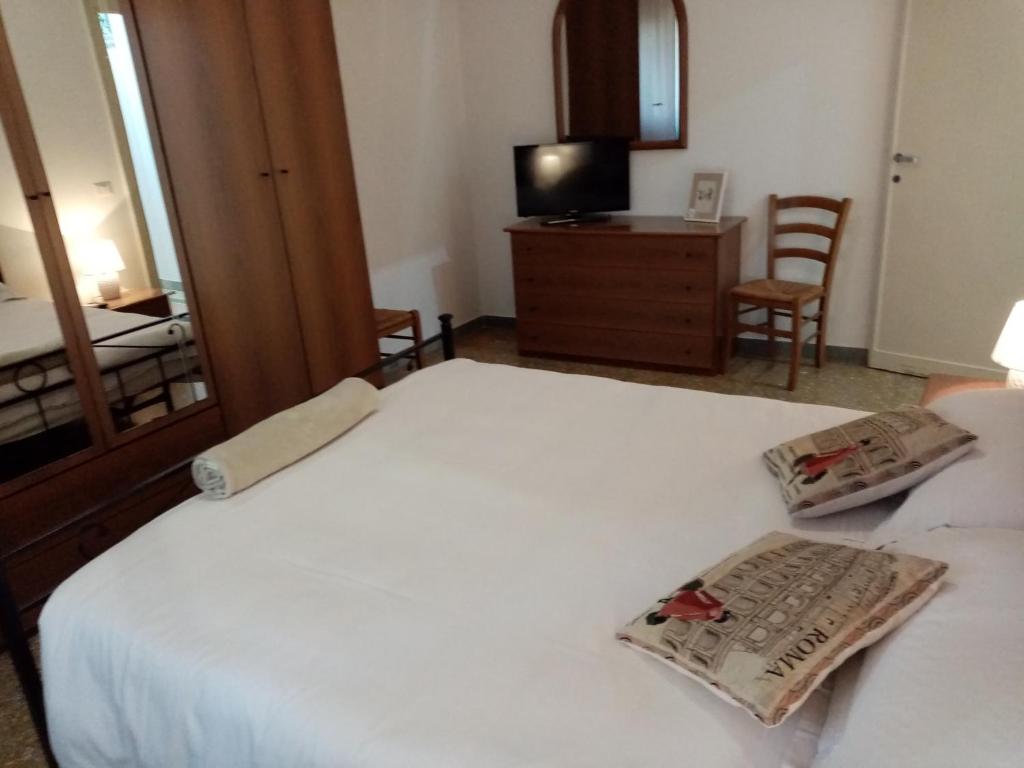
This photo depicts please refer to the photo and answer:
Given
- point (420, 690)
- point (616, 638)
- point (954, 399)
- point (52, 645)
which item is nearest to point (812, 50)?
point (954, 399)

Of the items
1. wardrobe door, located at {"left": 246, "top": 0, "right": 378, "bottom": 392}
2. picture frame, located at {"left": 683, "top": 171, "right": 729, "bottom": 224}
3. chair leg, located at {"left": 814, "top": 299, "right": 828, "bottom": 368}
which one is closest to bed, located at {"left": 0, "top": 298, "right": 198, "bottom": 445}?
wardrobe door, located at {"left": 246, "top": 0, "right": 378, "bottom": 392}

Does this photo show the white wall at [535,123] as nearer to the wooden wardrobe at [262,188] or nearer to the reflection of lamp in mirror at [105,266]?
the wooden wardrobe at [262,188]

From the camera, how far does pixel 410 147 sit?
437cm

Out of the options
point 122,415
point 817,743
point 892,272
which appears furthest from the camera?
point 892,272

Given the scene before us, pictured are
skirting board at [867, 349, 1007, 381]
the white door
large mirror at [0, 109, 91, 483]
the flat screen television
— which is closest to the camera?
large mirror at [0, 109, 91, 483]

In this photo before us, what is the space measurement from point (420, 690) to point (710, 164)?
3.58 m

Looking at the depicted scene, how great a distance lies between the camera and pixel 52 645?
57.2 inches

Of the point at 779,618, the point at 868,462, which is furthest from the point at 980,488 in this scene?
the point at 779,618

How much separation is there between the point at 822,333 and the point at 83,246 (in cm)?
336

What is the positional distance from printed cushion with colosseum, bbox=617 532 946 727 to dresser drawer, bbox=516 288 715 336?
267cm

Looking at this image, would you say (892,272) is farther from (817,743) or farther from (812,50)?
(817,743)

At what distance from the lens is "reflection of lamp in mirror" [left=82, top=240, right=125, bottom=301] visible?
2.32 meters

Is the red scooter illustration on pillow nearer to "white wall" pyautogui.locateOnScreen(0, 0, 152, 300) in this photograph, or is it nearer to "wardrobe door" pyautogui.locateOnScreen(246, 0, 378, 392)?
"white wall" pyautogui.locateOnScreen(0, 0, 152, 300)

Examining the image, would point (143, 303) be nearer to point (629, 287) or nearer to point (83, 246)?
point (83, 246)
